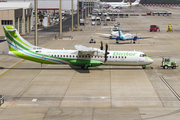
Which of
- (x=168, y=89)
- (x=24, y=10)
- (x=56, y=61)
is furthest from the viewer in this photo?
(x=24, y=10)

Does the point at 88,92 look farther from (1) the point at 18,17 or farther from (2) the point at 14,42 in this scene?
(1) the point at 18,17

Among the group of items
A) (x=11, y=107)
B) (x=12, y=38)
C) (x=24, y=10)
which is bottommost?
(x=11, y=107)

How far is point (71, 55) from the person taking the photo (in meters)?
43.2

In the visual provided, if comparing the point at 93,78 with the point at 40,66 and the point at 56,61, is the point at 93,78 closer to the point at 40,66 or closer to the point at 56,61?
the point at 56,61

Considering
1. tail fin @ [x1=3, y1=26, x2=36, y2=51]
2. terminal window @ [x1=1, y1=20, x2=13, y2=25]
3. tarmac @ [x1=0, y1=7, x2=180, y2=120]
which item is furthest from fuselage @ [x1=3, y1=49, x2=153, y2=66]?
terminal window @ [x1=1, y1=20, x2=13, y2=25]

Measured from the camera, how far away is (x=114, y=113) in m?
26.3

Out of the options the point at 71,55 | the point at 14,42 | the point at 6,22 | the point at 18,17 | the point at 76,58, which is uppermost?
the point at 18,17

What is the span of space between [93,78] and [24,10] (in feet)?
225

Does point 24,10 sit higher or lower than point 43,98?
higher

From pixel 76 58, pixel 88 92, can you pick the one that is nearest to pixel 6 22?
pixel 76 58

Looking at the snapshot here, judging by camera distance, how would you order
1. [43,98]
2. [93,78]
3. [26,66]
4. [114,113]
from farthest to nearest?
[26,66] → [93,78] → [43,98] → [114,113]

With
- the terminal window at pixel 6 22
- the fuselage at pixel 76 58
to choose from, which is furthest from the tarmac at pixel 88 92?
the terminal window at pixel 6 22

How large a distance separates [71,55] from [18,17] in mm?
56065

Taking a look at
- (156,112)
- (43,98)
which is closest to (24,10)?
(43,98)
